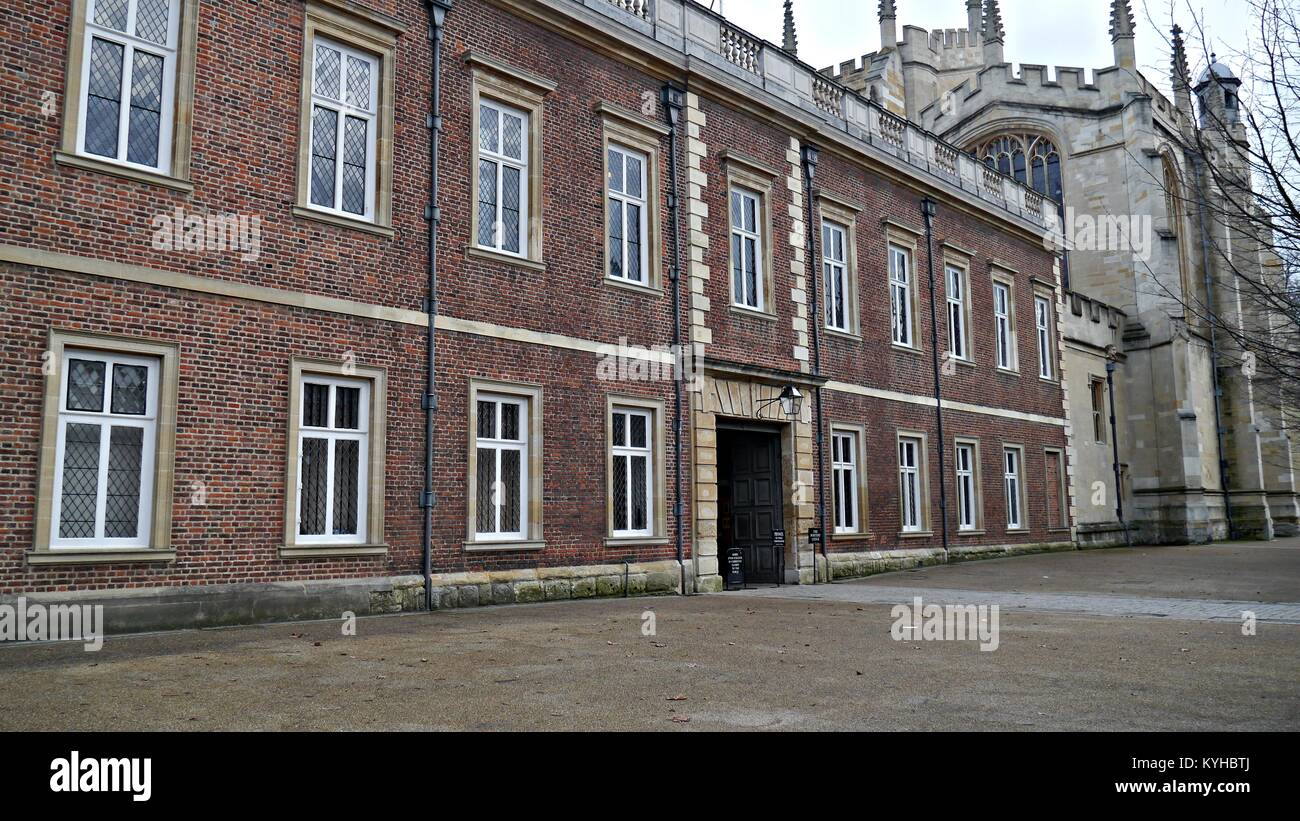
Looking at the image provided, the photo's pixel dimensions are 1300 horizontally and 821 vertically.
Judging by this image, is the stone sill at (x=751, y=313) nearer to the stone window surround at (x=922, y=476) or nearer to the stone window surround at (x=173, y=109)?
the stone window surround at (x=922, y=476)

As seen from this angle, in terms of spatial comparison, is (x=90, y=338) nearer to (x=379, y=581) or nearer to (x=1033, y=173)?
(x=379, y=581)

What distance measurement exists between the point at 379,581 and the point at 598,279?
607 centimetres

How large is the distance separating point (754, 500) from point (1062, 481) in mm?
14375

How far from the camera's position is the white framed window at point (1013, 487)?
26.9m

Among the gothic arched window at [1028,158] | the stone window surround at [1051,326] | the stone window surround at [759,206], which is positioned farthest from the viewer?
the gothic arched window at [1028,158]

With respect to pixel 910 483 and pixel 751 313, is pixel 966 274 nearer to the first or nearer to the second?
pixel 910 483

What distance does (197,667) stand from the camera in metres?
7.92

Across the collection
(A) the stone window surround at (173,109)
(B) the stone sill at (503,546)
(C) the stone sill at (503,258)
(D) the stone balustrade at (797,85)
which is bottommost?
(B) the stone sill at (503,546)

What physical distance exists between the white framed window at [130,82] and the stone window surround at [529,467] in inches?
192

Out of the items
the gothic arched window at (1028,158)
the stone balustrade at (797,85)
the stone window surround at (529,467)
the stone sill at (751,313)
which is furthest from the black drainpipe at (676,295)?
the gothic arched window at (1028,158)

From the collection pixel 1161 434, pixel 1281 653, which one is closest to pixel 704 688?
pixel 1281 653

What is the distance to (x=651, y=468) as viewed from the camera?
16.6m

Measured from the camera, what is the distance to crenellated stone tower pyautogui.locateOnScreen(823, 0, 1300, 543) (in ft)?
113

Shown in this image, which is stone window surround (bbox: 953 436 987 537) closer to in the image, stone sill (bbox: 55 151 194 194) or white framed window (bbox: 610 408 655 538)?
white framed window (bbox: 610 408 655 538)
